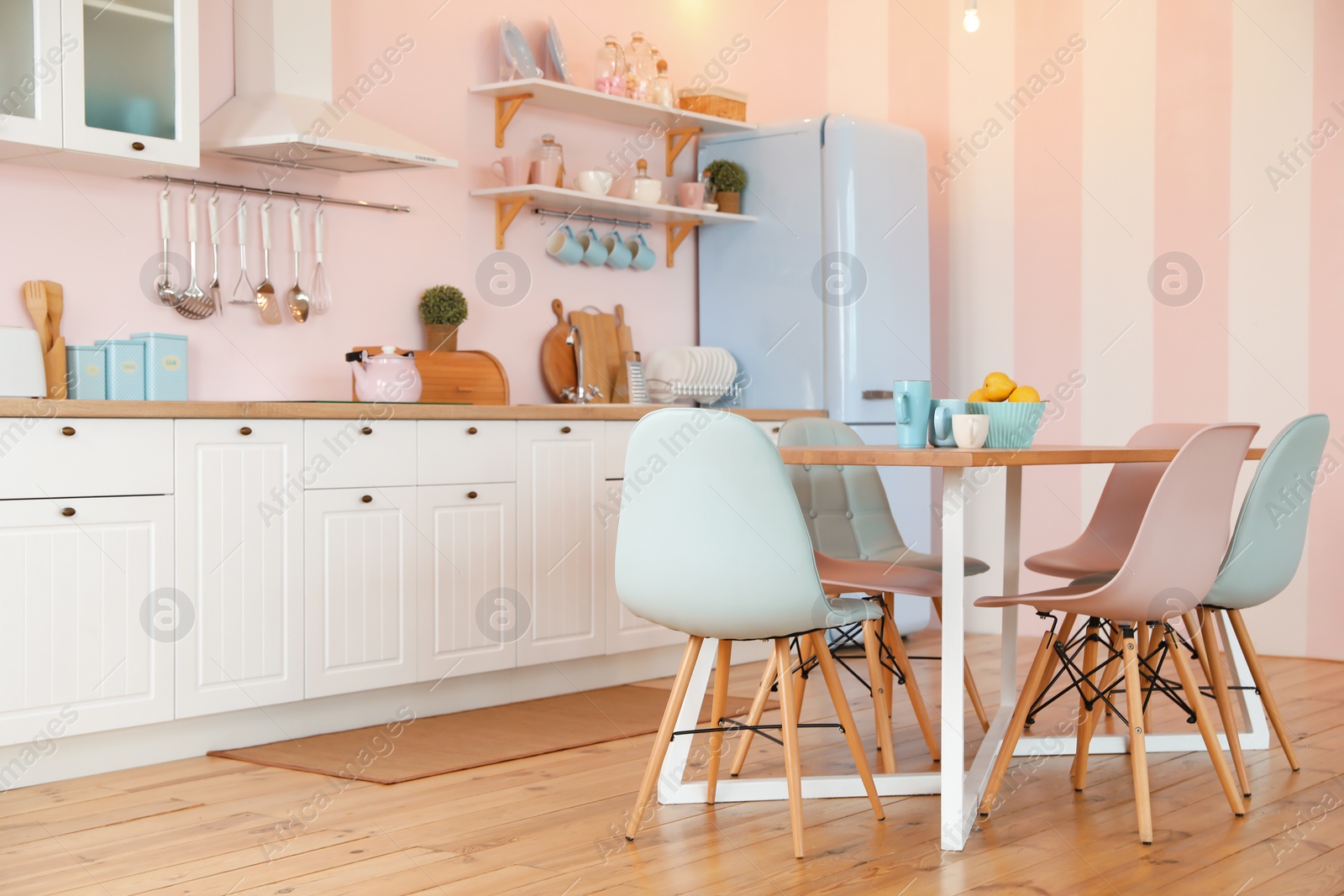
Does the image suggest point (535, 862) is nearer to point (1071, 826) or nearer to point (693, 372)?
point (1071, 826)

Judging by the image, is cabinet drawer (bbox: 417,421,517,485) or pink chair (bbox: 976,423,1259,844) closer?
pink chair (bbox: 976,423,1259,844)

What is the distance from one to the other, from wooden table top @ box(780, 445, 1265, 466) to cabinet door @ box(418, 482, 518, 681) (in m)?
1.29

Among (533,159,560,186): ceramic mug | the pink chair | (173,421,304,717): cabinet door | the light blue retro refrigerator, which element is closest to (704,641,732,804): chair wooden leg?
the pink chair

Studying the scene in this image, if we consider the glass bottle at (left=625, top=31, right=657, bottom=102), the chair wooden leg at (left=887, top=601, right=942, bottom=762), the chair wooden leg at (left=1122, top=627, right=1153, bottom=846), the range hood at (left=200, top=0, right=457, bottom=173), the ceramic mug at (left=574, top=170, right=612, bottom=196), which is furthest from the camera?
the glass bottle at (left=625, top=31, right=657, bottom=102)

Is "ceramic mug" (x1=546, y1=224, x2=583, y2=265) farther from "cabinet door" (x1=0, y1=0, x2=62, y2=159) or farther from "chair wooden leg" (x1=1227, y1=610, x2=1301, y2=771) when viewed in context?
"chair wooden leg" (x1=1227, y1=610, x2=1301, y2=771)

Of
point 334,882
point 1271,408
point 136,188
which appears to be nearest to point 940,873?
point 334,882

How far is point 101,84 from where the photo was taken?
3203mm

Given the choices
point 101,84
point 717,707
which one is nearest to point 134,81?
point 101,84

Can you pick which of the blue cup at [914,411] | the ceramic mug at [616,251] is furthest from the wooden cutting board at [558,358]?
the blue cup at [914,411]

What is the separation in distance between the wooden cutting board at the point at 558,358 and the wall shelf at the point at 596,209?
337 mm

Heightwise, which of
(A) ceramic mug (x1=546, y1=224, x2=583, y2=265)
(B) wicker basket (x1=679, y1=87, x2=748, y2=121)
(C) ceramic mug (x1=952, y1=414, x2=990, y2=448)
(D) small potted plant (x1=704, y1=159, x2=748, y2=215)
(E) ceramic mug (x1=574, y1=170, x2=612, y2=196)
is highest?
(B) wicker basket (x1=679, y1=87, x2=748, y2=121)

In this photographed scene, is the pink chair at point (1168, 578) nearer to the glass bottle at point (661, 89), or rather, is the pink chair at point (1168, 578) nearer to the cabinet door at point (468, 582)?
the cabinet door at point (468, 582)

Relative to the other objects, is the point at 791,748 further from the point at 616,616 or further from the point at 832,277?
the point at 832,277

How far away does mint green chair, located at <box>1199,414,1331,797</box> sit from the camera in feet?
9.41
